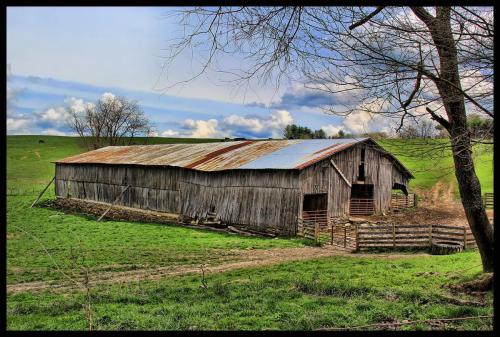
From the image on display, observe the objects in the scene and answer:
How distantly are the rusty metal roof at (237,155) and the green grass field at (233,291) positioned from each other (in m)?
6.59

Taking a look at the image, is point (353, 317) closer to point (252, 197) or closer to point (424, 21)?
point (424, 21)

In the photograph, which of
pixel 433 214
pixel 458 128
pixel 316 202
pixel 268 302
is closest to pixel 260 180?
pixel 316 202

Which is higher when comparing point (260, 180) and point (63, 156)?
point (63, 156)

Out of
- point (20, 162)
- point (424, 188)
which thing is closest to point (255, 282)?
point (424, 188)

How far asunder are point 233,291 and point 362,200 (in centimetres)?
2380

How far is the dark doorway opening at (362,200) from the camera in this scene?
108 feet

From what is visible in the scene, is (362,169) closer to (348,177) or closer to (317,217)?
(348,177)

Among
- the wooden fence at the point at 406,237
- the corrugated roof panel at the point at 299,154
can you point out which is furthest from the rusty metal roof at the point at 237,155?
the wooden fence at the point at 406,237

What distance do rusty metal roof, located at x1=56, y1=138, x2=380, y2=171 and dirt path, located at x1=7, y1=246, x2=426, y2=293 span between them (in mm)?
6675

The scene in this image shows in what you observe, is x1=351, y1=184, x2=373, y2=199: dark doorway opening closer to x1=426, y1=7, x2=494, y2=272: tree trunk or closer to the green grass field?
the green grass field

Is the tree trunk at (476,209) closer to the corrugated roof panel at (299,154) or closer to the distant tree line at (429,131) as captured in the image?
the distant tree line at (429,131)

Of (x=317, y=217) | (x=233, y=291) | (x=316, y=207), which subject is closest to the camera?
(x=233, y=291)

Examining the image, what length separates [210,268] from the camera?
16.6 metres

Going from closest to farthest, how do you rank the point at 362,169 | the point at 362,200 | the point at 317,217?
the point at 317,217 < the point at 362,169 < the point at 362,200
